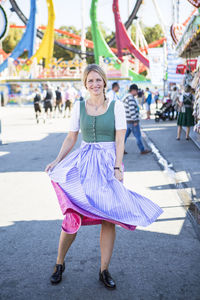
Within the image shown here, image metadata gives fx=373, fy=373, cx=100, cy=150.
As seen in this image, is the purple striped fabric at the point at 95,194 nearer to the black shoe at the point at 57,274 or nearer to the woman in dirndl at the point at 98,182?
the woman in dirndl at the point at 98,182

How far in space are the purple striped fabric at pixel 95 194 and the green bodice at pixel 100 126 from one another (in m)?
0.05

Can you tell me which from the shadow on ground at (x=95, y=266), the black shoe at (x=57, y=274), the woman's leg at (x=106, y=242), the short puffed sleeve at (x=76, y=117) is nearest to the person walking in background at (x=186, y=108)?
the shadow on ground at (x=95, y=266)

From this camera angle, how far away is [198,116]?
6.34 metres

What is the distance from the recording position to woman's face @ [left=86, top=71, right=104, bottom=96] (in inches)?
122

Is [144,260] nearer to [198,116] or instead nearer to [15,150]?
[198,116]

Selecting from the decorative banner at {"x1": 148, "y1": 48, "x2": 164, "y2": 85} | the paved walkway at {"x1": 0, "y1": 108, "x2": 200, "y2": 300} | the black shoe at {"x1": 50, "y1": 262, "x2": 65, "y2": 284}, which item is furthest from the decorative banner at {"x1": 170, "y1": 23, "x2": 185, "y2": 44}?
the black shoe at {"x1": 50, "y1": 262, "x2": 65, "y2": 284}

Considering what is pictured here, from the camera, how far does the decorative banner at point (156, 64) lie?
1096 inches

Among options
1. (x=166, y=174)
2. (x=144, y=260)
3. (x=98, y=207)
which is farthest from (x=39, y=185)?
(x=98, y=207)

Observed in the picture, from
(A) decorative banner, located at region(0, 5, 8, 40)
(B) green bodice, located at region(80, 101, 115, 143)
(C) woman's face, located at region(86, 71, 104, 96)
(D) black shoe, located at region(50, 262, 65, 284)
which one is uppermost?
(A) decorative banner, located at region(0, 5, 8, 40)

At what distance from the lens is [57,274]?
10.1 feet

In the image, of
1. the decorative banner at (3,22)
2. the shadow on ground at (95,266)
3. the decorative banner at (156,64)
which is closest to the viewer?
the shadow on ground at (95,266)

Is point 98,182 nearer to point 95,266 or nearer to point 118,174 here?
point 118,174

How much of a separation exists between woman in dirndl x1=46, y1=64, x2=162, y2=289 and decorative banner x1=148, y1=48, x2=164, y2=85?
25.7 m

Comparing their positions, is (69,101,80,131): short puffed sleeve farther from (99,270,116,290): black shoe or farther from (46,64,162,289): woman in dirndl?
(99,270,116,290): black shoe
